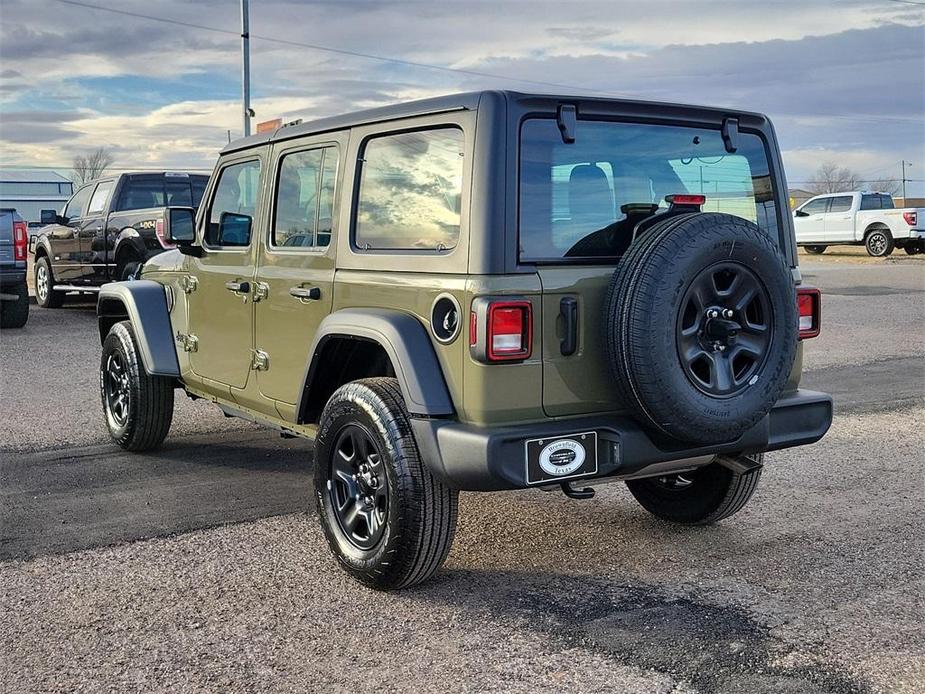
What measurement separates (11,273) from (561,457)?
11256 mm

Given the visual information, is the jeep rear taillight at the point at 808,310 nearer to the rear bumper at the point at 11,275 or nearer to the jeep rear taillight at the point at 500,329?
the jeep rear taillight at the point at 500,329

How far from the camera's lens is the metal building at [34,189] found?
90562 millimetres

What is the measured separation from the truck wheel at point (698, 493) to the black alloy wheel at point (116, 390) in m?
3.29

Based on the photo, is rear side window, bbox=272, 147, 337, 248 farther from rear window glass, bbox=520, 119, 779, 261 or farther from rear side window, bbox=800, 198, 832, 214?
rear side window, bbox=800, 198, 832, 214

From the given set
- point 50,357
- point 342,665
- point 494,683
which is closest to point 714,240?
point 494,683

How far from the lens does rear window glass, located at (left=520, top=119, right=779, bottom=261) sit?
3.88 m

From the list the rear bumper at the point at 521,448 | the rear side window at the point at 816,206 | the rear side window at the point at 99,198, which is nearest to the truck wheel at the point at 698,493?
the rear bumper at the point at 521,448

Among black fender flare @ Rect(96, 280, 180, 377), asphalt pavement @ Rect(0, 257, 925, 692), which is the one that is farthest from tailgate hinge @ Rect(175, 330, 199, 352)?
asphalt pavement @ Rect(0, 257, 925, 692)

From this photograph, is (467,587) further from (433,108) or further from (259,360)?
(433,108)

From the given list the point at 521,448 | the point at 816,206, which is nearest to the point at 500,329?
the point at 521,448

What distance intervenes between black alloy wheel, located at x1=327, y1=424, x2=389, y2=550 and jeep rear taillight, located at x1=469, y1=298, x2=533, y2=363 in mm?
675

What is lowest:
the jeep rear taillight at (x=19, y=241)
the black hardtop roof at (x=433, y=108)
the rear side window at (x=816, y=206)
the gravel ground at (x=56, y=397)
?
the gravel ground at (x=56, y=397)

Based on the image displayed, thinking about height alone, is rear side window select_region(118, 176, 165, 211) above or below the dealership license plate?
above

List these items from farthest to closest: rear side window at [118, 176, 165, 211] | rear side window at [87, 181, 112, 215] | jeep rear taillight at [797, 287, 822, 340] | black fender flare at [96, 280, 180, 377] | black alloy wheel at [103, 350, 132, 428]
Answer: rear side window at [87, 181, 112, 215]
rear side window at [118, 176, 165, 211]
black alloy wheel at [103, 350, 132, 428]
black fender flare at [96, 280, 180, 377]
jeep rear taillight at [797, 287, 822, 340]
